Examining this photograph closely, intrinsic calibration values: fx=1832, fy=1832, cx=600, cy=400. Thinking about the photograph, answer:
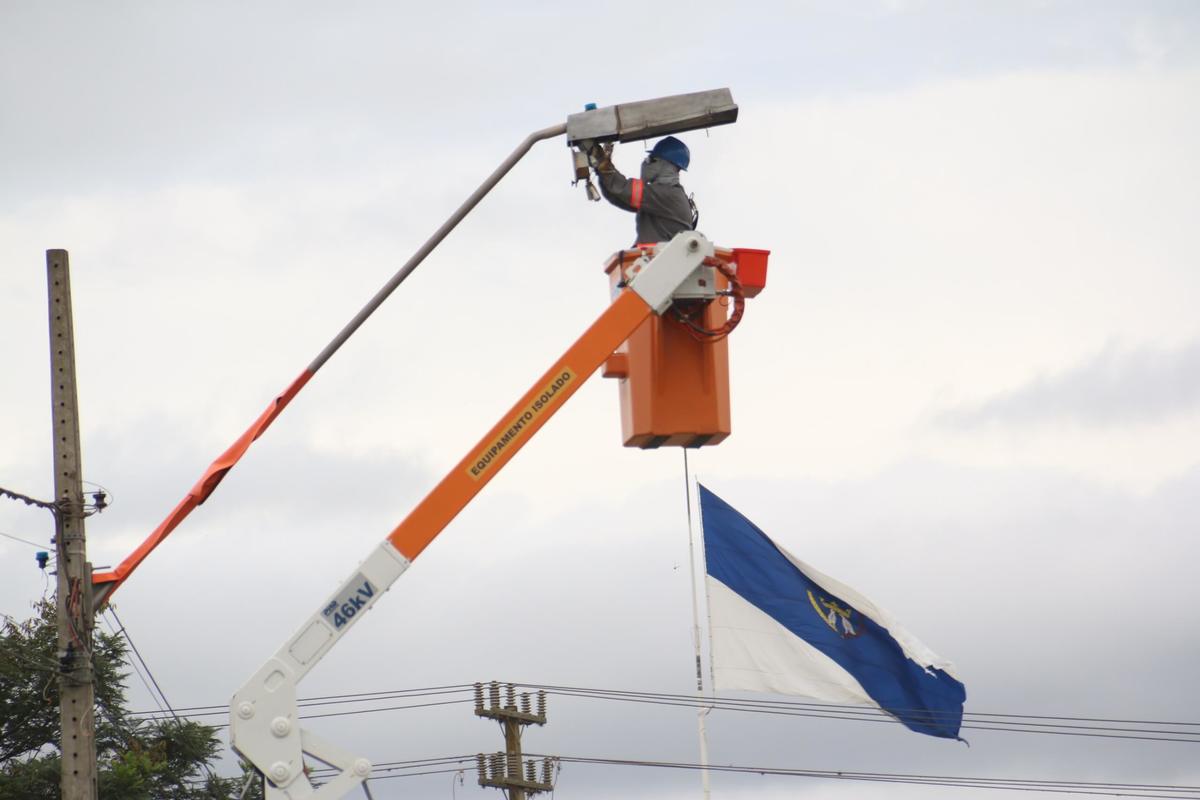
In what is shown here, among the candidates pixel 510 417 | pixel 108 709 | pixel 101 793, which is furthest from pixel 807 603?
pixel 108 709

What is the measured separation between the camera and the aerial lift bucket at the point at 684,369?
654 inches

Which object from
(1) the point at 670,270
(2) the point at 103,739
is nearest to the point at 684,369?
(1) the point at 670,270

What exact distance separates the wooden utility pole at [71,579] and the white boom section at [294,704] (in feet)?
20.1

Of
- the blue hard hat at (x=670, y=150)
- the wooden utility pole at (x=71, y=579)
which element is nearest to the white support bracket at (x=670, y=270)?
the blue hard hat at (x=670, y=150)

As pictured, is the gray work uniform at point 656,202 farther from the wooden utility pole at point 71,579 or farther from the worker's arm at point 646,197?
the wooden utility pole at point 71,579

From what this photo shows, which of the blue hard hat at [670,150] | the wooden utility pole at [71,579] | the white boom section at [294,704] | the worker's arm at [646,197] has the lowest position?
the white boom section at [294,704]

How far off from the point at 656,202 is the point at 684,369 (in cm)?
162

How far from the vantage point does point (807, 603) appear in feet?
68.2

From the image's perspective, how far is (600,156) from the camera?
16.7 metres

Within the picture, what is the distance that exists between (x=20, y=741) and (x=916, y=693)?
18.7m

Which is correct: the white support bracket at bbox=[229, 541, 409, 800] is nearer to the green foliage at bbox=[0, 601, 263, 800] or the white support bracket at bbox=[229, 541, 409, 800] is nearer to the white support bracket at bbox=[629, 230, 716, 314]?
the white support bracket at bbox=[629, 230, 716, 314]

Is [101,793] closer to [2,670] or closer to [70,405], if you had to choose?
[2,670]

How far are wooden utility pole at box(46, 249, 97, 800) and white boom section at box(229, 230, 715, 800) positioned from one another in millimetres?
6119

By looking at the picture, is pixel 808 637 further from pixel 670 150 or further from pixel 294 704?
pixel 294 704
